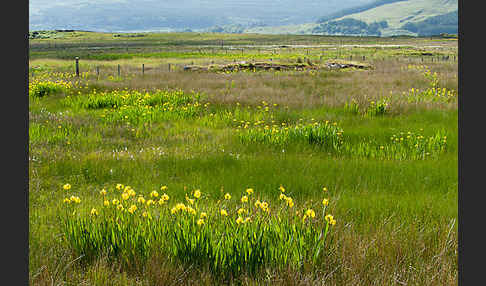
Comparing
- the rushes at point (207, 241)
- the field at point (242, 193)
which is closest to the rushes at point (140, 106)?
the field at point (242, 193)

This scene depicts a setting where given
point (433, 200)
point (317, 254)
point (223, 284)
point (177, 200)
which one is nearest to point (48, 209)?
point (177, 200)

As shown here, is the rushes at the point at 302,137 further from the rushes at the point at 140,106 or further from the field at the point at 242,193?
the rushes at the point at 140,106

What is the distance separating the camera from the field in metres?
3.04

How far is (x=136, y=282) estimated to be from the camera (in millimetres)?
2832

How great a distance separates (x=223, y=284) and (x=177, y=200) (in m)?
2.36

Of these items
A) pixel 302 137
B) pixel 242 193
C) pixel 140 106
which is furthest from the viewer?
pixel 140 106

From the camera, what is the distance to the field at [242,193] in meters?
3.04

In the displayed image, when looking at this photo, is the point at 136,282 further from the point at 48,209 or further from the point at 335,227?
the point at 48,209

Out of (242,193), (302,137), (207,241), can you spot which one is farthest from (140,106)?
(207,241)

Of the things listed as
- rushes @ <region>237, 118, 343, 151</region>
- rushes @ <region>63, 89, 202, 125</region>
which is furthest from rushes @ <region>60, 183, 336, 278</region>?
rushes @ <region>63, 89, 202, 125</region>

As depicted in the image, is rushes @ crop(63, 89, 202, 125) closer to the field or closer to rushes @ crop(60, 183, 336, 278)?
the field

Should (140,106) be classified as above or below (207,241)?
above

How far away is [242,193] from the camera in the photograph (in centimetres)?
550

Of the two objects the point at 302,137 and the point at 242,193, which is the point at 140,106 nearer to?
the point at 302,137
